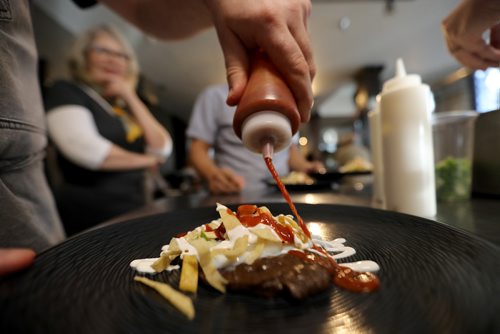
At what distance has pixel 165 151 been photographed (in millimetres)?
2291

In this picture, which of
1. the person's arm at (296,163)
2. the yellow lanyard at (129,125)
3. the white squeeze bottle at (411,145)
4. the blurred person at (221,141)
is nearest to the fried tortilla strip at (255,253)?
the white squeeze bottle at (411,145)

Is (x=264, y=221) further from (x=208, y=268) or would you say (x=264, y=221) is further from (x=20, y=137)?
(x=20, y=137)

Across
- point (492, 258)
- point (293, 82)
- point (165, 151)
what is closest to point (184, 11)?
point (293, 82)

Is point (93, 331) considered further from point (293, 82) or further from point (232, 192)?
point (232, 192)

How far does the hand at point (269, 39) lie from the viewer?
1.88 ft

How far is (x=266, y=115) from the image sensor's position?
498 millimetres

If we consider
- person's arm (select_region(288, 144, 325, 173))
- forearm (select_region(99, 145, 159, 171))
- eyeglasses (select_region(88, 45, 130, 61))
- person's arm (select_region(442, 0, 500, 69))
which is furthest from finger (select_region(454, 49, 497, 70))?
eyeglasses (select_region(88, 45, 130, 61))

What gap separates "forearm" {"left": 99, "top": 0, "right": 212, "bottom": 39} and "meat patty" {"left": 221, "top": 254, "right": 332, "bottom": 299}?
0.81 m

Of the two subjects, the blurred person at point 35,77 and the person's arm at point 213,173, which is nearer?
the blurred person at point 35,77

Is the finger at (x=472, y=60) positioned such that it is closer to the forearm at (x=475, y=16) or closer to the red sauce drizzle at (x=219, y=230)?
the forearm at (x=475, y=16)

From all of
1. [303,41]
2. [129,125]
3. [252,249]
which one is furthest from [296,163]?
[252,249]

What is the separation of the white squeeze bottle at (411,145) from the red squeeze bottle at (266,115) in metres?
0.43

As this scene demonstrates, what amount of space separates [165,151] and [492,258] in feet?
7.09

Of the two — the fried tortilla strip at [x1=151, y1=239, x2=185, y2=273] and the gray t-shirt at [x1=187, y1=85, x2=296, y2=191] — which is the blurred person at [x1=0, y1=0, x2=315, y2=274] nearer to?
the fried tortilla strip at [x1=151, y1=239, x2=185, y2=273]
